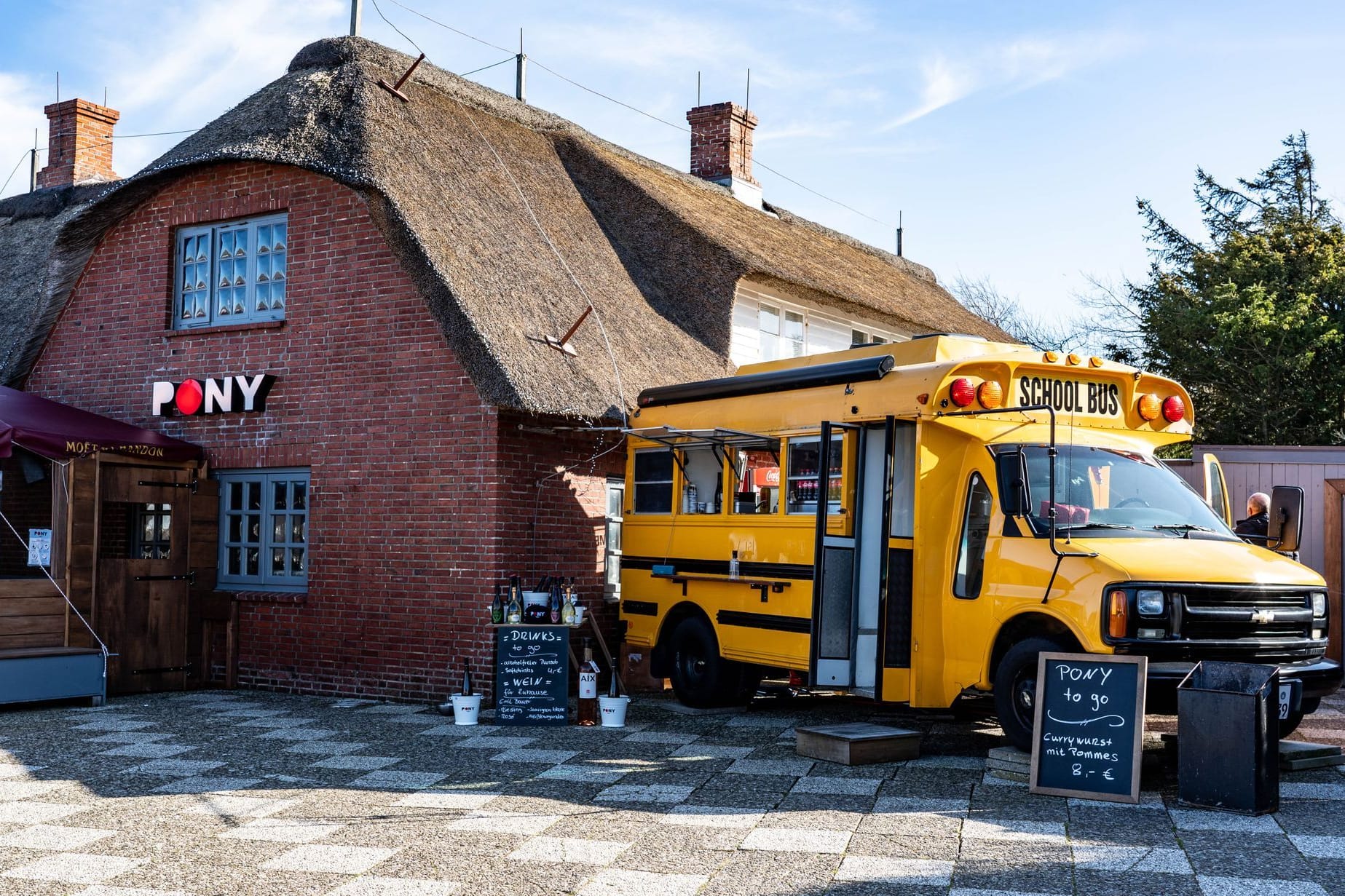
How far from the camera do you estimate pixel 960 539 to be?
9.26 meters

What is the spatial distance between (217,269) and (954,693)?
8918 mm

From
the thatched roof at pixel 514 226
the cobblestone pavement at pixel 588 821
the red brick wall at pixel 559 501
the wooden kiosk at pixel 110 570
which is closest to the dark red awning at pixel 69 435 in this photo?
the wooden kiosk at pixel 110 570

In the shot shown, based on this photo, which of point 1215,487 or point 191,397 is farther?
point 191,397

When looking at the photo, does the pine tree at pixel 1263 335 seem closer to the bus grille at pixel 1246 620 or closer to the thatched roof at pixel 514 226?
the thatched roof at pixel 514 226

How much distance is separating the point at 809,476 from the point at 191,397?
681 centimetres

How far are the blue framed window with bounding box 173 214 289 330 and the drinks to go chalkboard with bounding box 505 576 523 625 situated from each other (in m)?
4.18

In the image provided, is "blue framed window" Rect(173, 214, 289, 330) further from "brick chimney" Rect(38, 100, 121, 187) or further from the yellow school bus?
"brick chimney" Rect(38, 100, 121, 187)

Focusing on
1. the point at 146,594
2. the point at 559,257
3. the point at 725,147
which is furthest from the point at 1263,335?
the point at 146,594

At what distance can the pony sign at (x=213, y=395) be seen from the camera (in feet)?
43.2

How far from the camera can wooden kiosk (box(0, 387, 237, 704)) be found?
11656mm

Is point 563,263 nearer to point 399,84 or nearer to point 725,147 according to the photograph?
point 399,84

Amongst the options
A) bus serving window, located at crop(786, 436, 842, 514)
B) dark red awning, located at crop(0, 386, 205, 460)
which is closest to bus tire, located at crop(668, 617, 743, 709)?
bus serving window, located at crop(786, 436, 842, 514)

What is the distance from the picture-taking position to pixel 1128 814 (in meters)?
7.29

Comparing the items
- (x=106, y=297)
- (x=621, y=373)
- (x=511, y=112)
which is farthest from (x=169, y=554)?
(x=511, y=112)
